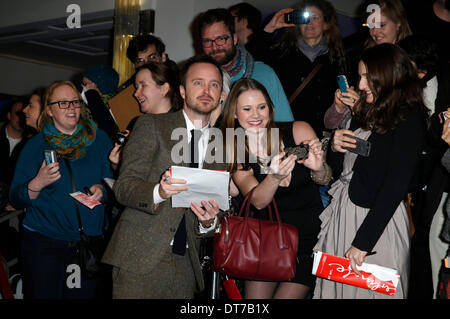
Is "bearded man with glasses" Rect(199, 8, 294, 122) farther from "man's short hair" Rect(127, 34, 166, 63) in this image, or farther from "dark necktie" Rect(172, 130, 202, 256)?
"dark necktie" Rect(172, 130, 202, 256)

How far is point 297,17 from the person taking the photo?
4.00 metres

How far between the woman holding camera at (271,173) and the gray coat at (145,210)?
1.50ft

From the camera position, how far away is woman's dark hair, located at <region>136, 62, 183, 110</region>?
3.61m

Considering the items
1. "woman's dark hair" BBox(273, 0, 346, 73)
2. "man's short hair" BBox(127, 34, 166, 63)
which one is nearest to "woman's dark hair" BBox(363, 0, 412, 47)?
"woman's dark hair" BBox(273, 0, 346, 73)

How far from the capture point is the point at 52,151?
3.28 meters

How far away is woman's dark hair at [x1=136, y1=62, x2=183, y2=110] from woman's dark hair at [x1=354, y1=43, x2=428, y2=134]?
149 cm

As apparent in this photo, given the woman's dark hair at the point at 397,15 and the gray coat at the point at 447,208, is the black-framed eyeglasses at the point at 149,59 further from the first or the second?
the gray coat at the point at 447,208

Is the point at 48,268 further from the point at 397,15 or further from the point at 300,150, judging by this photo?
the point at 397,15

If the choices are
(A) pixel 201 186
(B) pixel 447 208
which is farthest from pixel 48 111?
(B) pixel 447 208

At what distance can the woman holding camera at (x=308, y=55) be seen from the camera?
398cm

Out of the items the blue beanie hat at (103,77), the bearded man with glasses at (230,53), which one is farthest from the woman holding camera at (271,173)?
the blue beanie hat at (103,77)
